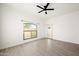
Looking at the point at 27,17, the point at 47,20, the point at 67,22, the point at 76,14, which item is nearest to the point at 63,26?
the point at 67,22

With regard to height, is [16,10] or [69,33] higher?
[16,10]

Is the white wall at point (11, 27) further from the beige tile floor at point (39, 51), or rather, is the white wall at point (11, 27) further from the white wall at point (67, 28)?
the white wall at point (67, 28)

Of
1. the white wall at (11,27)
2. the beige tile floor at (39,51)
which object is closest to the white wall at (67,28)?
the beige tile floor at (39,51)

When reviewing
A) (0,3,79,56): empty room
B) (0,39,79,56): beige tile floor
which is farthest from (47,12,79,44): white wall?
(0,39,79,56): beige tile floor

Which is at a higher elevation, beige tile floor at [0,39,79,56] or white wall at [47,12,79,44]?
white wall at [47,12,79,44]

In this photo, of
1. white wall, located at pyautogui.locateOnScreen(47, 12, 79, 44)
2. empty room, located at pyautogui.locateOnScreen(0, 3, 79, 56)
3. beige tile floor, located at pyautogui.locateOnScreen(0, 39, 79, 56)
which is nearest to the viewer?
beige tile floor, located at pyautogui.locateOnScreen(0, 39, 79, 56)

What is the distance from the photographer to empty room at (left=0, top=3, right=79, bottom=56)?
3676 millimetres

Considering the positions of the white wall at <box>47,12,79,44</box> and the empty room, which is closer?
the empty room

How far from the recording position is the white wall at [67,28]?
17.6 feet

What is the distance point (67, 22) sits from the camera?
230 inches

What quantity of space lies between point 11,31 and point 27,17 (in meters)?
1.37

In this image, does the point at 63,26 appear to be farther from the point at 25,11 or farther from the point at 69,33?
the point at 25,11

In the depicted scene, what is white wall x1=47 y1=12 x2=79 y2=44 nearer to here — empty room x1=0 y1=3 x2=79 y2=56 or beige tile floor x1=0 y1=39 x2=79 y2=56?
empty room x1=0 y1=3 x2=79 y2=56

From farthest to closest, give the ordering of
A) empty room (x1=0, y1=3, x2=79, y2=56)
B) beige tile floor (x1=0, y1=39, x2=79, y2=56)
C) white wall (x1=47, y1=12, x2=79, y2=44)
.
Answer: white wall (x1=47, y1=12, x2=79, y2=44)
empty room (x1=0, y1=3, x2=79, y2=56)
beige tile floor (x1=0, y1=39, x2=79, y2=56)
